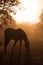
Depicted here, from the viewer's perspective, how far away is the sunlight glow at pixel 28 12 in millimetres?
1975

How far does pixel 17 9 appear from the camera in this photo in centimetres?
200

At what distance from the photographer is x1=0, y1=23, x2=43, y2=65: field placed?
184 centimetres

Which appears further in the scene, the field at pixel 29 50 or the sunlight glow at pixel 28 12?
the sunlight glow at pixel 28 12

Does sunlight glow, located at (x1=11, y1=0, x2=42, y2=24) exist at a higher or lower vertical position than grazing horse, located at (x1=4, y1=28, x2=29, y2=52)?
higher

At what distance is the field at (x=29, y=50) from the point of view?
6.03ft

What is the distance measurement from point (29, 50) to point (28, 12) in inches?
16.9

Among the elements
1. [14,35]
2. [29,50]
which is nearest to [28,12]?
[14,35]

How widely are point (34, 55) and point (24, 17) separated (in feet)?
1.46

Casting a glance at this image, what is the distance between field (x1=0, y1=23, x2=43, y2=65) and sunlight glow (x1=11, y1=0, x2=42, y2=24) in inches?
3.1

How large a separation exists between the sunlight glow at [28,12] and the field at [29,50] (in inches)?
3.1

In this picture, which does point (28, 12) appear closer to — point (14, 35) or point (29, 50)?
point (14, 35)

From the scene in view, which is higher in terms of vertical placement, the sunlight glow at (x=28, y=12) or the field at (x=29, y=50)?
the sunlight glow at (x=28, y=12)

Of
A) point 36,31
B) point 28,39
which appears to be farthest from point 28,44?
point 36,31

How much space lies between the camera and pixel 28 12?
6.57 ft
